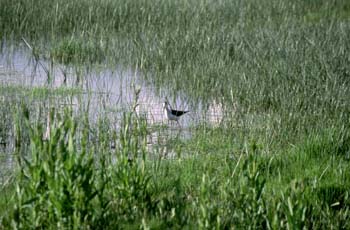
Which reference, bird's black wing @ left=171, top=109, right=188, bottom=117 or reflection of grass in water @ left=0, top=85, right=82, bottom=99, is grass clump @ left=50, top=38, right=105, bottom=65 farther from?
bird's black wing @ left=171, top=109, right=188, bottom=117

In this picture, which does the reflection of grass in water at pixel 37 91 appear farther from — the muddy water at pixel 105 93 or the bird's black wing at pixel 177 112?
the bird's black wing at pixel 177 112

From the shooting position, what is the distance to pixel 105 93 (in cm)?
861

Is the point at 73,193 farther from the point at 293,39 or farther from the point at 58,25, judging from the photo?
the point at 58,25

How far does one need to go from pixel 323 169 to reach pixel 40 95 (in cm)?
354

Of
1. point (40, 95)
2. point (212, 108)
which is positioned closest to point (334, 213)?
point (212, 108)

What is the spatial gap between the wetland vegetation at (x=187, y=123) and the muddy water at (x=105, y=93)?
45 millimetres

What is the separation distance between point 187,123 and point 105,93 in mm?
1350

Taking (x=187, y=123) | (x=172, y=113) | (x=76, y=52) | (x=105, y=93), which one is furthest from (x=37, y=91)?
(x=76, y=52)

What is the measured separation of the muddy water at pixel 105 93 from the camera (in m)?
7.39

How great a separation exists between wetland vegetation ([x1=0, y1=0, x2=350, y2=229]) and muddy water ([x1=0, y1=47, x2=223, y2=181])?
0.04 m

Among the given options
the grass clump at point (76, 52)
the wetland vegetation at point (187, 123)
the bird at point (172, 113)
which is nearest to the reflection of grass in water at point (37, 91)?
the wetland vegetation at point (187, 123)

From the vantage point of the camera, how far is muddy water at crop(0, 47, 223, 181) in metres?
7.39

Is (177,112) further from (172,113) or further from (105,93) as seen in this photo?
(105,93)

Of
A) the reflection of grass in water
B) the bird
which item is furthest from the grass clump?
the bird
